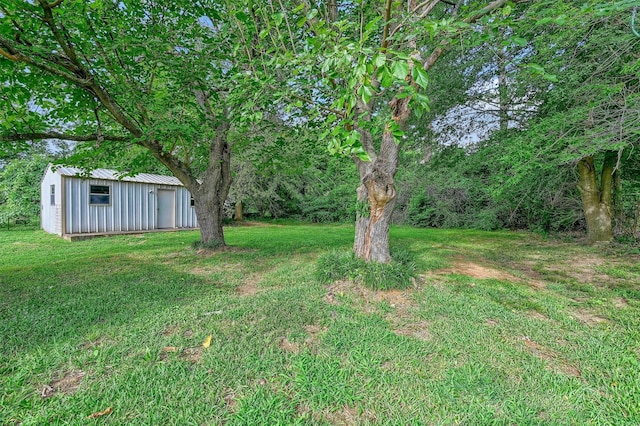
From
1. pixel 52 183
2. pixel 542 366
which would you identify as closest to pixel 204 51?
pixel 542 366

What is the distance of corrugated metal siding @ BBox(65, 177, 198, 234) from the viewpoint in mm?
9258

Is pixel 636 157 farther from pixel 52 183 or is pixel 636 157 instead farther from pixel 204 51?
pixel 52 183

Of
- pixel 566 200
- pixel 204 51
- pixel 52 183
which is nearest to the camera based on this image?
pixel 204 51

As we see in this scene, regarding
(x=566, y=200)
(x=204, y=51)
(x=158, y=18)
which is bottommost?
(x=566, y=200)

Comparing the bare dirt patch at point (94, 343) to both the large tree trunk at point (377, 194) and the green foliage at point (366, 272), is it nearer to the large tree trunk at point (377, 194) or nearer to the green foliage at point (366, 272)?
the green foliage at point (366, 272)

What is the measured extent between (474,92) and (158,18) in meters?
6.57

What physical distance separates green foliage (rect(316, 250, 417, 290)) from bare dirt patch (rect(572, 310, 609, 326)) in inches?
68.6

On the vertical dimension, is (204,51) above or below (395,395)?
above

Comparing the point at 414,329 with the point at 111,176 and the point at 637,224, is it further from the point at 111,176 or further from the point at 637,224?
the point at 111,176

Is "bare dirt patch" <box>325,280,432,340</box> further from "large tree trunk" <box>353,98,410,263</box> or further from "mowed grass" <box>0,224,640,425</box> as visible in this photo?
"large tree trunk" <box>353,98,410,263</box>

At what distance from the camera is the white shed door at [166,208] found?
472 inches

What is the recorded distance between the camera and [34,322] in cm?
286

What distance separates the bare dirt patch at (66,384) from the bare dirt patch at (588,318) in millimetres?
4509

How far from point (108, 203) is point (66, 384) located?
1022cm
